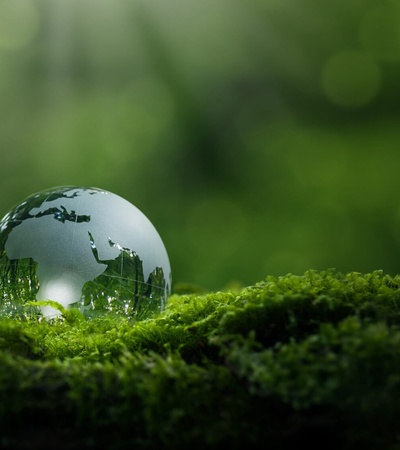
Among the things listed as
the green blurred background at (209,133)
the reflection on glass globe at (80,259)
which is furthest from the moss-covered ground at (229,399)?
the green blurred background at (209,133)

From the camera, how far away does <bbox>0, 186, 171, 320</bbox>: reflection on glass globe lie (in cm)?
310

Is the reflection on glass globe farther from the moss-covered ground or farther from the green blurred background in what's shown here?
the green blurred background

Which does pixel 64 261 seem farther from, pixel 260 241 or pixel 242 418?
pixel 260 241

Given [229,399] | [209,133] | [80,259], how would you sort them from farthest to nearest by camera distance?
[209,133] → [80,259] → [229,399]

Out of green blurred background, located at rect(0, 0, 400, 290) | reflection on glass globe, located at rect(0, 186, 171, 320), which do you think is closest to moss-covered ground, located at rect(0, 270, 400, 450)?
reflection on glass globe, located at rect(0, 186, 171, 320)

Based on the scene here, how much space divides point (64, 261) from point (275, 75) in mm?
10165

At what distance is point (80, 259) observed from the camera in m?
3.15

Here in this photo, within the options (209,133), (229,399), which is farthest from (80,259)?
(209,133)

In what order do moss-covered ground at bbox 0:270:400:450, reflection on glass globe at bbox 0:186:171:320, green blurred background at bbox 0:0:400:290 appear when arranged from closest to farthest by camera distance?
moss-covered ground at bbox 0:270:400:450 → reflection on glass globe at bbox 0:186:171:320 → green blurred background at bbox 0:0:400:290

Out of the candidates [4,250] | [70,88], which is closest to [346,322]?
[4,250]

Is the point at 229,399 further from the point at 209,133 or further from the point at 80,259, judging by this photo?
the point at 209,133

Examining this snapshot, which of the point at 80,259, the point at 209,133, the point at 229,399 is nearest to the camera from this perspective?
the point at 229,399

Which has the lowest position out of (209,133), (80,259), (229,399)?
(229,399)

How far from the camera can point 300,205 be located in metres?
11.3
